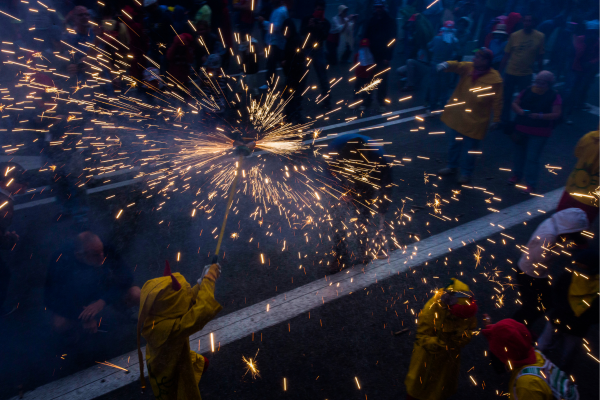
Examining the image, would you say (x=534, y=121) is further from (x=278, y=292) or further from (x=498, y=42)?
(x=278, y=292)

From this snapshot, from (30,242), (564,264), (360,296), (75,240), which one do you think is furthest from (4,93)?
(564,264)

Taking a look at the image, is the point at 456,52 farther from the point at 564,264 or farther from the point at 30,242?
the point at 30,242

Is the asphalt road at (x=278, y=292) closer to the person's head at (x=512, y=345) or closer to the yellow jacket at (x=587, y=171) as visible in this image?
the person's head at (x=512, y=345)

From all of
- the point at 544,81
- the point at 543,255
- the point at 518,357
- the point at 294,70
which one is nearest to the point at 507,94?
the point at 544,81

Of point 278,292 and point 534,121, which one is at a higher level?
point 534,121

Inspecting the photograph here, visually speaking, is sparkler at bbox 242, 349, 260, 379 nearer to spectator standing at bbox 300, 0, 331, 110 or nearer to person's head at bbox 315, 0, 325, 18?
spectator standing at bbox 300, 0, 331, 110

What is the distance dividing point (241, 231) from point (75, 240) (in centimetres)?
229

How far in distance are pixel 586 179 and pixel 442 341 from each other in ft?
10.4

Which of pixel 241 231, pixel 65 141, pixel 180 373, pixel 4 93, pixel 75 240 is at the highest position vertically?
pixel 4 93

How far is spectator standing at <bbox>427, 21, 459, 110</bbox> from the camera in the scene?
8539 millimetres

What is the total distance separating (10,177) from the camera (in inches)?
172

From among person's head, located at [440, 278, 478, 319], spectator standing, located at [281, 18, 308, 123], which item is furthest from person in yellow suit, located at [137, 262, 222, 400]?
spectator standing, located at [281, 18, 308, 123]

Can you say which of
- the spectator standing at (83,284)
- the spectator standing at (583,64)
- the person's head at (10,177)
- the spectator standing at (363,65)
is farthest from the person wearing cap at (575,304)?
the spectator standing at (583,64)

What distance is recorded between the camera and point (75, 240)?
3455 millimetres
